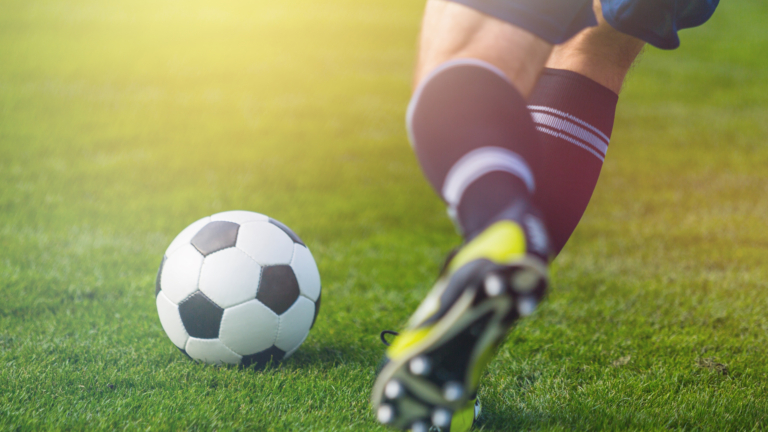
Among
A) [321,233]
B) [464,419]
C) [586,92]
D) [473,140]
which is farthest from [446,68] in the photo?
[321,233]

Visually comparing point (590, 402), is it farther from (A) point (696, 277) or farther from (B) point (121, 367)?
(A) point (696, 277)

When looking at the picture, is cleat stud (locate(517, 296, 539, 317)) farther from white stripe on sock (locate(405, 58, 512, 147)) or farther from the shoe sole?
white stripe on sock (locate(405, 58, 512, 147))

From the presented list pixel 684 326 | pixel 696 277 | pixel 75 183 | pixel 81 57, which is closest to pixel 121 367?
pixel 684 326

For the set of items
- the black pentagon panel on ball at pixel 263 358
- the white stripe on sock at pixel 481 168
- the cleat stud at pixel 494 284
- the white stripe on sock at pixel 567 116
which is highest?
the white stripe on sock at pixel 481 168

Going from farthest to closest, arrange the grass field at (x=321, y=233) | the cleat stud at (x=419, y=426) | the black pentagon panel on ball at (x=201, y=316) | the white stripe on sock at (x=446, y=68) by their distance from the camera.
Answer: the black pentagon panel on ball at (x=201, y=316)
the grass field at (x=321, y=233)
the white stripe on sock at (x=446, y=68)
the cleat stud at (x=419, y=426)

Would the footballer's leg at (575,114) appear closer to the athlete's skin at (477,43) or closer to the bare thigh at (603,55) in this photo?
the bare thigh at (603,55)

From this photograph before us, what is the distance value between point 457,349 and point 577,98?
1.09m

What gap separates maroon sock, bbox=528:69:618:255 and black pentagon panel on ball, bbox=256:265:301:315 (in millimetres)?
1067

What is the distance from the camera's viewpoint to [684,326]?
3.22 metres

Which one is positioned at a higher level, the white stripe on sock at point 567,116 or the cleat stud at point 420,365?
the white stripe on sock at point 567,116

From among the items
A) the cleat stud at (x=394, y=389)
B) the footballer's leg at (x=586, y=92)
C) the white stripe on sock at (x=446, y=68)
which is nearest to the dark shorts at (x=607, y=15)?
the footballer's leg at (x=586, y=92)

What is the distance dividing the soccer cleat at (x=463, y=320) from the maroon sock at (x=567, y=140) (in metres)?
0.61

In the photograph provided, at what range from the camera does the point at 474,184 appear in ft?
4.37

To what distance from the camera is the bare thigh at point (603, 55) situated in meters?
2.03
